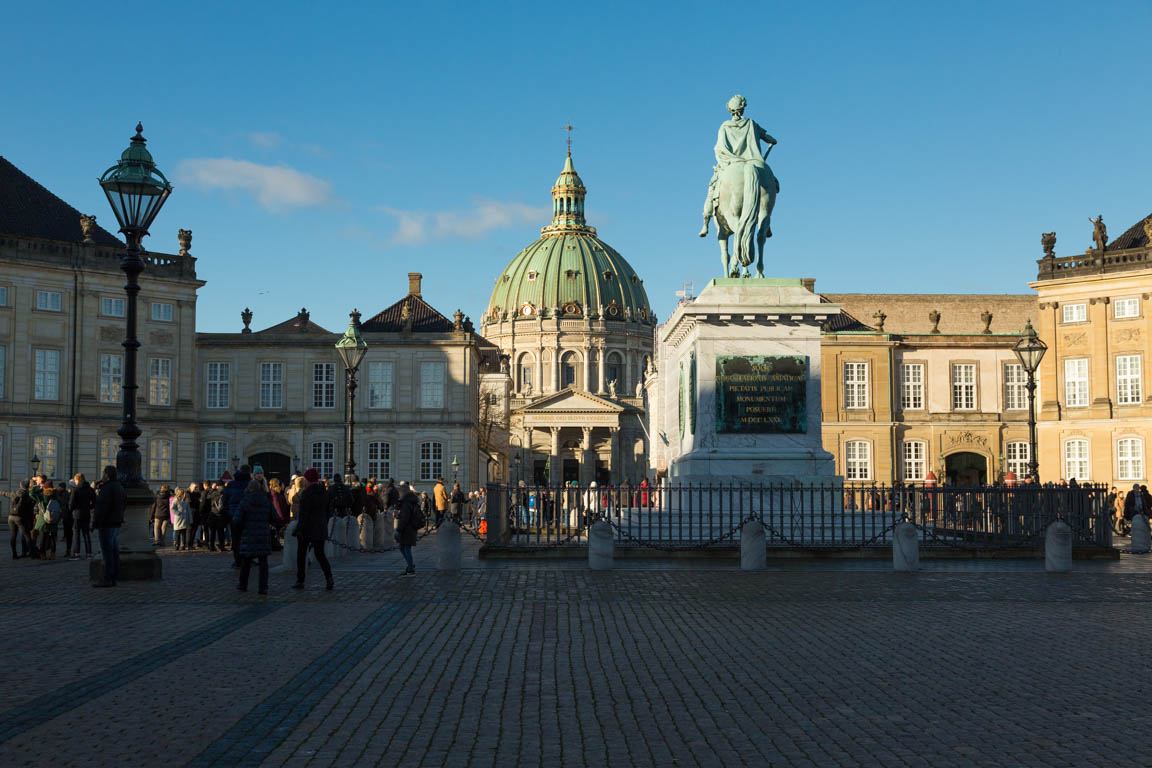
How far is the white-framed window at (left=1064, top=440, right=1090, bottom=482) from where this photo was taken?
55719mm

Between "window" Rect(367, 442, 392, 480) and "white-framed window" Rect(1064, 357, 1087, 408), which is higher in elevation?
"white-framed window" Rect(1064, 357, 1087, 408)

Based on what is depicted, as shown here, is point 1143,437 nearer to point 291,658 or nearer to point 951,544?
point 951,544

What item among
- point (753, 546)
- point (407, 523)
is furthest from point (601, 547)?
point (407, 523)

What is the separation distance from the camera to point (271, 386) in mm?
65000

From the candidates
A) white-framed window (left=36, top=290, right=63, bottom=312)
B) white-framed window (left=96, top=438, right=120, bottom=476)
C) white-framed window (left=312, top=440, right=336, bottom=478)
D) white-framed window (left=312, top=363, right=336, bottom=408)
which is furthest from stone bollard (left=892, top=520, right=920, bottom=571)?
white-framed window (left=312, top=363, right=336, bottom=408)

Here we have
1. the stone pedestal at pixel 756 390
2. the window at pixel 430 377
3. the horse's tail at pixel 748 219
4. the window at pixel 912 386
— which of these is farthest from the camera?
the window at pixel 912 386

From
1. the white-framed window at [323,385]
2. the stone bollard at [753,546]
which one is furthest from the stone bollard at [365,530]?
the white-framed window at [323,385]

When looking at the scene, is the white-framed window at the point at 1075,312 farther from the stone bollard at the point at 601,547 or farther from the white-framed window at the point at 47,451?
the white-framed window at the point at 47,451

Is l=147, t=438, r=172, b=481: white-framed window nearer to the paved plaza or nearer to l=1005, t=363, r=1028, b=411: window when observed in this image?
l=1005, t=363, r=1028, b=411: window

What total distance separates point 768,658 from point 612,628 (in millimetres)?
2397

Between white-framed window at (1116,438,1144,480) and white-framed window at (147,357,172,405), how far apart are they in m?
42.2

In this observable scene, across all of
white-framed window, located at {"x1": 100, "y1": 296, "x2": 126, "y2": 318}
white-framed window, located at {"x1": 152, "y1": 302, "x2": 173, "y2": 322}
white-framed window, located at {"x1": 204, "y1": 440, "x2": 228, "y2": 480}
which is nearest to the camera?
white-framed window, located at {"x1": 100, "y1": 296, "x2": 126, "y2": 318}

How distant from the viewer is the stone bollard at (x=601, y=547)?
2011 cm

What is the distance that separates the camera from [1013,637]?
12.1m
